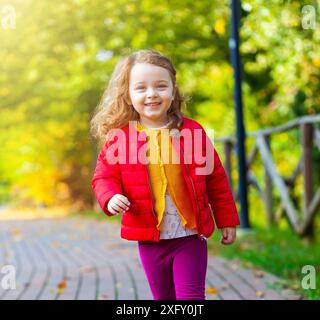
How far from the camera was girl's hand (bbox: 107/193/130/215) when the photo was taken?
10.2 ft

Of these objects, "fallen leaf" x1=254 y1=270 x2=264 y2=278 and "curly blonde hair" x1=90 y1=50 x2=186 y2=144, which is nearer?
"curly blonde hair" x1=90 y1=50 x2=186 y2=144

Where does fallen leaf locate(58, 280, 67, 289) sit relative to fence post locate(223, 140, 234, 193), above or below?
below

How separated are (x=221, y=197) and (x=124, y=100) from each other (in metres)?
0.65

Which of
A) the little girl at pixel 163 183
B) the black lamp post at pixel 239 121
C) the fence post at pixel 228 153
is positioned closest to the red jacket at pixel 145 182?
the little girl at pixel 163 183

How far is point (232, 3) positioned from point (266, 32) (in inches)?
22.3

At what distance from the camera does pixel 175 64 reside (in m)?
13.4

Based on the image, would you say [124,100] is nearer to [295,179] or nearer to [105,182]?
[105,182]

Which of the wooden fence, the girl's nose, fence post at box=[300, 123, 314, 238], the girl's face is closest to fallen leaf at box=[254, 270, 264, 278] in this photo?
the wooden fence

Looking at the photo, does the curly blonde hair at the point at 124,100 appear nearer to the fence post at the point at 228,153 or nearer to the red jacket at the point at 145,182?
the red jacket at the point at 145,182

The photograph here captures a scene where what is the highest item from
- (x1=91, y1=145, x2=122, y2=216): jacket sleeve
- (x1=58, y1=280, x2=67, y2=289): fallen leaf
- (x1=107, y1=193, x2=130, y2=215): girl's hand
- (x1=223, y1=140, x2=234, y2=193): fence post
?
(x1=223, y1=140, x2=234, y2=193): fence post

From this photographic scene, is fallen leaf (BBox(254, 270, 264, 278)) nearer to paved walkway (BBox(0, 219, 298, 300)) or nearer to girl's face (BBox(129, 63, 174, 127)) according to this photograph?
paved walkway (BBox(0, 219, 298, 300))

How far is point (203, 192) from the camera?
3.30m
